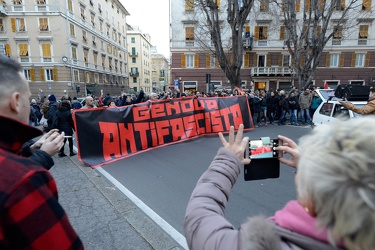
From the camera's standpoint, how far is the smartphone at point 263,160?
171cm

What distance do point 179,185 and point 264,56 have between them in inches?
1277

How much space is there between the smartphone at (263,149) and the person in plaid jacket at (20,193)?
1215 millimetres

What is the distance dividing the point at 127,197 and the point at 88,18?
4393 cm

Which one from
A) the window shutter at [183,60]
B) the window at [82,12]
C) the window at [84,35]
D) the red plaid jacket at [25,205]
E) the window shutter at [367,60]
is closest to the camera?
the red plaid jacket at [25,205]

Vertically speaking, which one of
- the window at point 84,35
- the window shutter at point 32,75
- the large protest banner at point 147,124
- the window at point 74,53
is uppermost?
the window at point 84,35

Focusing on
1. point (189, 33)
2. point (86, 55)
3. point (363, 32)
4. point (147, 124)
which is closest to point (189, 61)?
point (189, 33)

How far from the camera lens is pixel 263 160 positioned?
1765 mm

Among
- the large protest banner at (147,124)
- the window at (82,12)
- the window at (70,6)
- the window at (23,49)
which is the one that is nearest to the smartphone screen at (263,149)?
the large protest banner at (147,124)

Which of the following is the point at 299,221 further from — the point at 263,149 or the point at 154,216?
the point at 154,216

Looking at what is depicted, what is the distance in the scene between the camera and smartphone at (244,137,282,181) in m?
1.71

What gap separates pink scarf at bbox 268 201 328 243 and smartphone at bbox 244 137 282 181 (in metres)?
0.82

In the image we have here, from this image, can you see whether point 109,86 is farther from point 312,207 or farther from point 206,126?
point 312,207

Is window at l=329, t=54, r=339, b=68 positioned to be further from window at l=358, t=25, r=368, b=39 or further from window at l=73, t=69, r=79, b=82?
window at l=73, t=69, r=79, b=82

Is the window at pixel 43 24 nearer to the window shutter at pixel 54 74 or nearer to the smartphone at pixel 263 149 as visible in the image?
the window shutter at pixel 54 74
